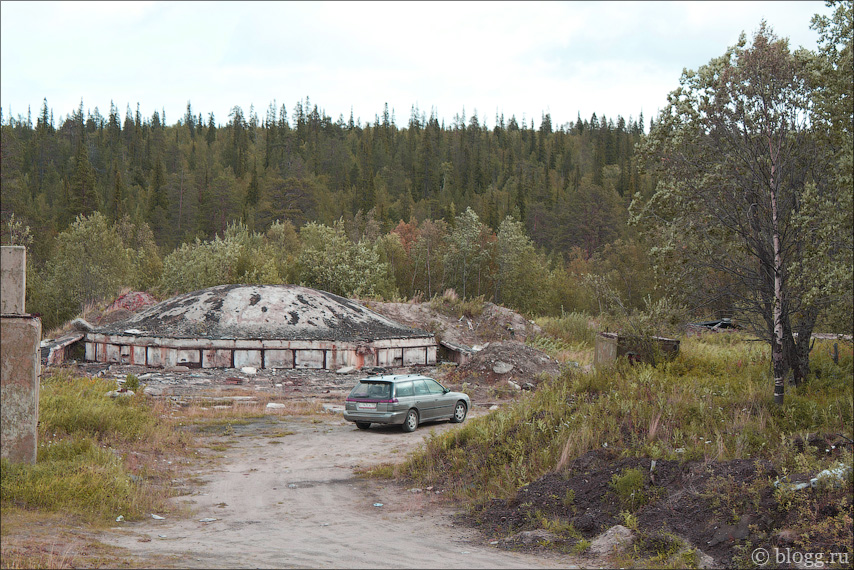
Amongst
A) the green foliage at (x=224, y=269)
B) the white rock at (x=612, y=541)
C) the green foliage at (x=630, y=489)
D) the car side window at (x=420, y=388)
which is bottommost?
the car side window at (x=420, y=388)

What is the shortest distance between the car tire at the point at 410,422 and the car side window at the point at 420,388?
52 centimetres

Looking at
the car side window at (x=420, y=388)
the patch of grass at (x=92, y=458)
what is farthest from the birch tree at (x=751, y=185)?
the patch of grass at (x=92, y=458)

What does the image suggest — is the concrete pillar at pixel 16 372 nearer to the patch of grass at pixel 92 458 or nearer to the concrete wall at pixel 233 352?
the patch of grass at pixel 92 458

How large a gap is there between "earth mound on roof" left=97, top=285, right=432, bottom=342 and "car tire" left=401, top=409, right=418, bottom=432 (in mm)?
12942

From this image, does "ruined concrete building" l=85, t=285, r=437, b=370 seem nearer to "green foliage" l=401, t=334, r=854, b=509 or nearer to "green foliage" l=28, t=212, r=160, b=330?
"green foliage" l=401, t=334, r=854, b=509

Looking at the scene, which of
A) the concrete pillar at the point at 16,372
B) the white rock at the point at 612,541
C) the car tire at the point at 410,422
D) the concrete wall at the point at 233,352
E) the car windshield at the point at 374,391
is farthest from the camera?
the concrete wall at the point at 233,352

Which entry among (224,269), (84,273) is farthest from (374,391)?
(84,273)

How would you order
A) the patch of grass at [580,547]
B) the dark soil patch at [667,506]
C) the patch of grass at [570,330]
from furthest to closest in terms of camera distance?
the patch of grass at [570,330] → the patch of grass at [580,547] → the dark soil patch at [667,506]

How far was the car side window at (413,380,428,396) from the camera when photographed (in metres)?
17.9

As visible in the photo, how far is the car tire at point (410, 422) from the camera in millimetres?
17406

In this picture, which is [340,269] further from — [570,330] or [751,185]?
[751,185]

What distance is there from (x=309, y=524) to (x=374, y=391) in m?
8.15

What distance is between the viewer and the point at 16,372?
31.9 ft

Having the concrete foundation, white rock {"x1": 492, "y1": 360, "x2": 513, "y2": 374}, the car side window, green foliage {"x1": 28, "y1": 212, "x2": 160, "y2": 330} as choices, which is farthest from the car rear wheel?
green foliage {"x1": 28, "y1": 212, "x2": 160, "y2": 330}
